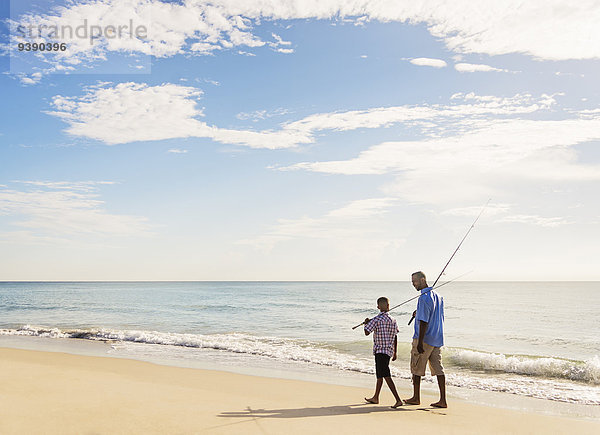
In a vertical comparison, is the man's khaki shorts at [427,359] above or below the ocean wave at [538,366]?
above

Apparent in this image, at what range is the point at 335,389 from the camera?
7.70 m

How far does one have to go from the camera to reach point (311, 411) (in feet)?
19.5

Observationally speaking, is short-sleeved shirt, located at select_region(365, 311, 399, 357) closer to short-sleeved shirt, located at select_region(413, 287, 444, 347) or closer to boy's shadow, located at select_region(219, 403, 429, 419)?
short-sleeved shirt, located at select_region(413, 287, 444, 347)

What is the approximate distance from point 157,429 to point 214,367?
16.9ft

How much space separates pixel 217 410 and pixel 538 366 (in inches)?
337

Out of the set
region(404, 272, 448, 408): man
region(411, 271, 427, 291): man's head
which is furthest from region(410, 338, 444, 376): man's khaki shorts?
region(411, 271, 427, 291): man's head

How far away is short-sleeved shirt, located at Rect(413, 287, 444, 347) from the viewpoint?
234 inches

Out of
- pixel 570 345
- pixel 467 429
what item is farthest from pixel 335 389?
pixel 570 345

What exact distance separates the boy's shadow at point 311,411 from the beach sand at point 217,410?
14 millimetres

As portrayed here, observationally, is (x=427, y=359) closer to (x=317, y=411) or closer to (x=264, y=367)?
(x=317, y=411)

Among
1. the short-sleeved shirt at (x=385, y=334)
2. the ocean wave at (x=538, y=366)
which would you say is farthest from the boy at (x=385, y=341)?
the ocean wave at (x=538, y=366)

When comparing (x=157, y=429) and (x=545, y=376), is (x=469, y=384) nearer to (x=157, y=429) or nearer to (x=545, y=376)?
(x=545, y=376)

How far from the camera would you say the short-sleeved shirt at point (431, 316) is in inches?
234

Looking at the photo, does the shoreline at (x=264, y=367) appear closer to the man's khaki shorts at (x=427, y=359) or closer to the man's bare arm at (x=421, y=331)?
the man's khaki shorts at (x=427, y=359)
